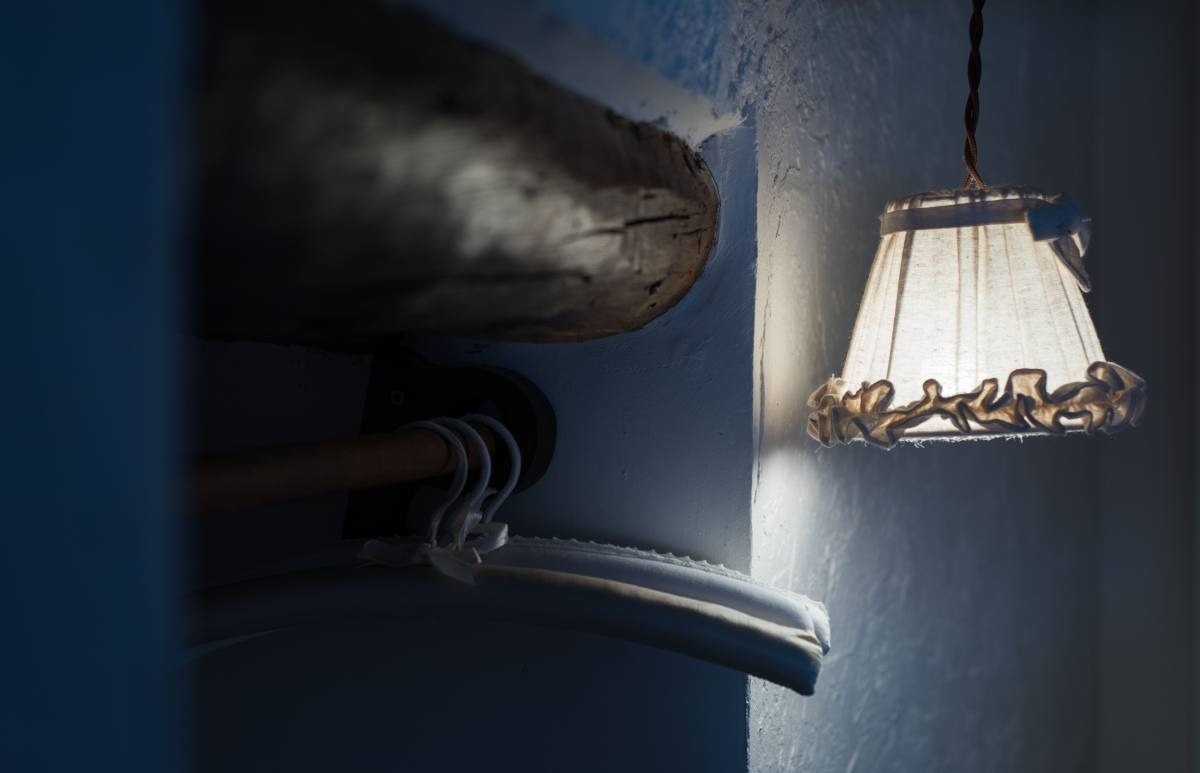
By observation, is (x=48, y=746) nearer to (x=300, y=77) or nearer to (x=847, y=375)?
(x=300, y=77)

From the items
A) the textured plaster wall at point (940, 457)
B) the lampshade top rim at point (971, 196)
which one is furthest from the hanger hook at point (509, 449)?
the lampshade top rim at point (971, 196)

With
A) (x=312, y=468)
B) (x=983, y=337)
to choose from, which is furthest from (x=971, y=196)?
(x=312, y=468)

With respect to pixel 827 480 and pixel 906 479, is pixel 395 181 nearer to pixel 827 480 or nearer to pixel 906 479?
pixel 827 480

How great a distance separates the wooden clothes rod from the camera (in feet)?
1.30

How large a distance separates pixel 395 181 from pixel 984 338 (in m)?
0.61

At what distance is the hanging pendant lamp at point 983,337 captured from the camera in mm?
741

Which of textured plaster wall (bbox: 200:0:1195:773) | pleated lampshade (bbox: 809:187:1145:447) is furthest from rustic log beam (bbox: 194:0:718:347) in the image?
pleated lampshade (bbox: 809:187:1145:447)

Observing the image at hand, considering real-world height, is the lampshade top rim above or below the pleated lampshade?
above

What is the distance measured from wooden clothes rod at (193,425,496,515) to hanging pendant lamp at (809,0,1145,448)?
378 mm

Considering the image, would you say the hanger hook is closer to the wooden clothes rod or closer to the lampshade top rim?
the wooden clothes rod

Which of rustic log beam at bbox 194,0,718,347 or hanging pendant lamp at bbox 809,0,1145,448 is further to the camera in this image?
hanging pendant lamp at bbox 809,0,1145,448

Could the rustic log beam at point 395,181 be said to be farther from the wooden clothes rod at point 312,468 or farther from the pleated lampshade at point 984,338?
the pleated lampshade at point 984,338

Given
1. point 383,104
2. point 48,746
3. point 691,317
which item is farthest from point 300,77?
point 691,317

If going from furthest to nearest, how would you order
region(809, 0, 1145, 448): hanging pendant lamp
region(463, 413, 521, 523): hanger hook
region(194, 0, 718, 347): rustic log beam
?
region(809, 0, 1145, 448): hanging pendant lamp, region(463, 413, 521, 523): hanger hook, region(194, 0, 718, 347): rustic log beam
